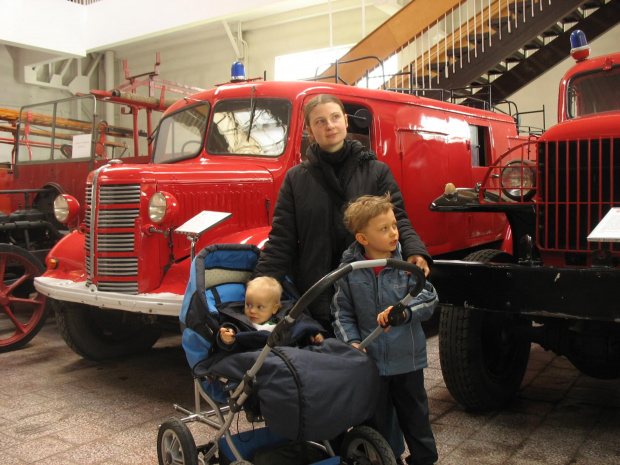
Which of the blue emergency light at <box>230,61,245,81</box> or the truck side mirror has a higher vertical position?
the blue emergency light at <box>230,61,245,81</box>

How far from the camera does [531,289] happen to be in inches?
116

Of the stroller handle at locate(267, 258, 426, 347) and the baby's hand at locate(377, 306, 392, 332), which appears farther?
the baby's hand at locate(377, 306, 392, 332)

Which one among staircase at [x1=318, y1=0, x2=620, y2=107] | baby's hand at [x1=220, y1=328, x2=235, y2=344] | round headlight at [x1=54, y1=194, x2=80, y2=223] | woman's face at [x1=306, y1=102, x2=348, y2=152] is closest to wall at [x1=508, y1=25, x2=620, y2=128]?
staircase at [x1=318, y1=0, x2=620, y2=107]

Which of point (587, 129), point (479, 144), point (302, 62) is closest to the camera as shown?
point (587, 129)

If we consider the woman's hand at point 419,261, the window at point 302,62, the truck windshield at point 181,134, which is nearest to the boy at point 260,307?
the woman's hand at point 419,261

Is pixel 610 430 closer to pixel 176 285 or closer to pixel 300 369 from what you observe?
pixel 300 369

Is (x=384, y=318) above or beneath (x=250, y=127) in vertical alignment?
beneath

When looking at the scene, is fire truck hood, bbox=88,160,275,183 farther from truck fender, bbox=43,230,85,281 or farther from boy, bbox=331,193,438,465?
boy, bbox=331,193,438,465

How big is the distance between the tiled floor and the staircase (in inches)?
204

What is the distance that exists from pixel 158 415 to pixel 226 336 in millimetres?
1579

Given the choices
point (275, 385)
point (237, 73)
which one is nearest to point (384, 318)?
point (275, 385)

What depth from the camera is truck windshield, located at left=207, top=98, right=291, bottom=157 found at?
453 centimetres

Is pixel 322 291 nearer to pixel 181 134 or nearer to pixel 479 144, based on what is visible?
pixel 181 134

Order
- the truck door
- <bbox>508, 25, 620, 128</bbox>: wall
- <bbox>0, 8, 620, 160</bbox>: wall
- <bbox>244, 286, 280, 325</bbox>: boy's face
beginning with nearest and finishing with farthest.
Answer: <bbox>244, 286, 280, 325</bbox>: boy's face → the truck door → <bbox>508, 25, 620, 128</bbox>: wall → <bbox>0, 8, 620, 160</bbox>: wall
